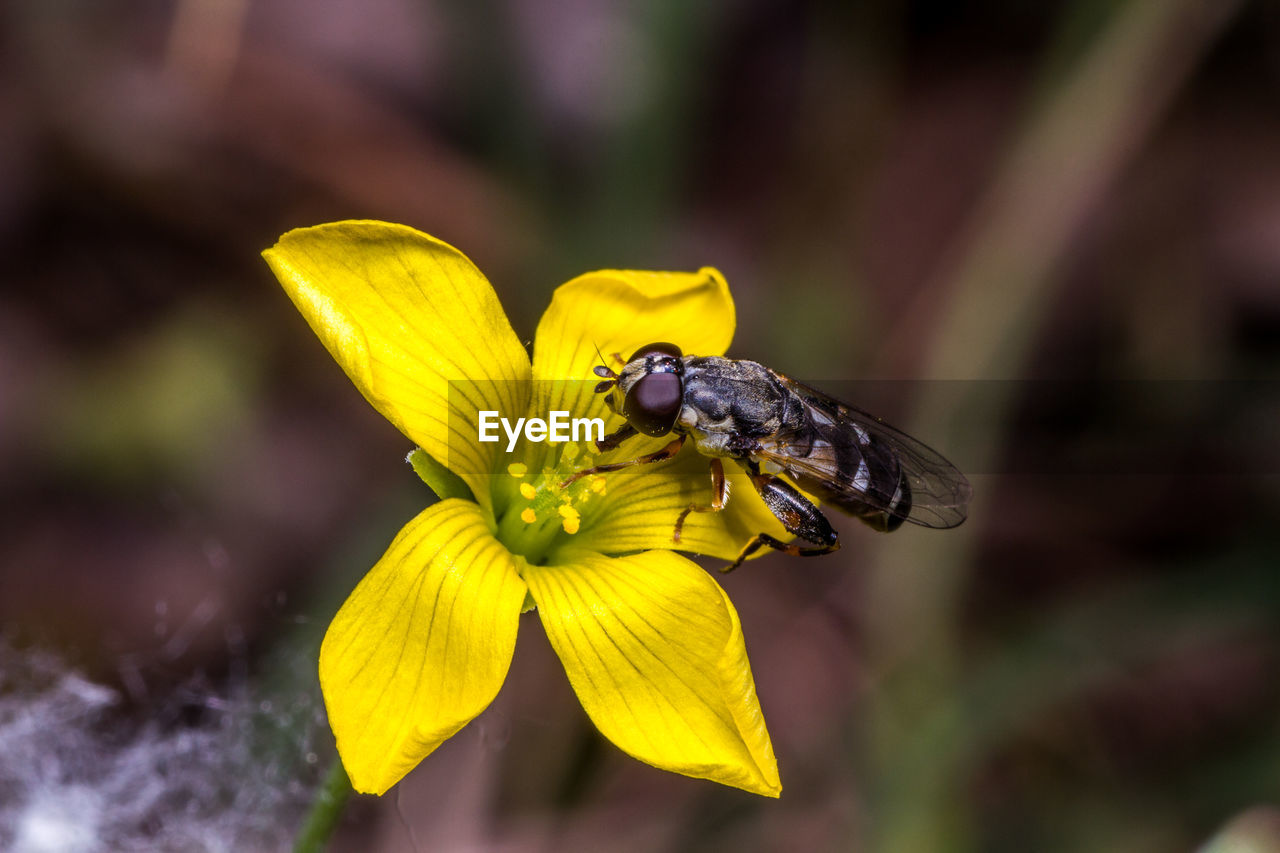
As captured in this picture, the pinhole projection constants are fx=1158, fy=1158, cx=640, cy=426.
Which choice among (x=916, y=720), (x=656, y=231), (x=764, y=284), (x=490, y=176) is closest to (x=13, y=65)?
(x=490, y=176)

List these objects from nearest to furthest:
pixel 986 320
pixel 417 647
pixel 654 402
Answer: pixel 417 647, pixel 654 402, pixel 986 320

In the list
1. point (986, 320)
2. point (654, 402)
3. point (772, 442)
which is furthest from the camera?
point (986, 320)

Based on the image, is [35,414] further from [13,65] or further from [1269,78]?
[1269,78]

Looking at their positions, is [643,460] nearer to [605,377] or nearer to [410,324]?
[605,377]

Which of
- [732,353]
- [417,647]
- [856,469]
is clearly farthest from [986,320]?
[417,647]

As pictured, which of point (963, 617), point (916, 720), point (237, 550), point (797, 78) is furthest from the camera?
point (797, 78)

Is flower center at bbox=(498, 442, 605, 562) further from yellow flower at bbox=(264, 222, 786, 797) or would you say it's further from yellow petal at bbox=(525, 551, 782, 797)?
yellow petal at bbox=(525, 551, 782, 797)
